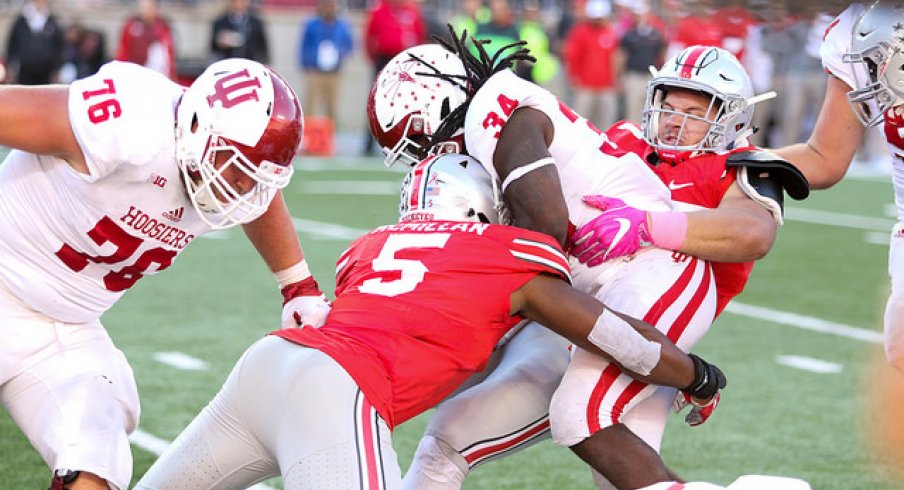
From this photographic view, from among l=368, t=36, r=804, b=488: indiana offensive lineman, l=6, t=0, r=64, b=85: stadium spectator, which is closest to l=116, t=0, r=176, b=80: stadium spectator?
l=6, t=0, r=64, b=85: stadium spectator

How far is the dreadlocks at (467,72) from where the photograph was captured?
382cm

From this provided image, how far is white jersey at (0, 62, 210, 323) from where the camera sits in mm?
3363

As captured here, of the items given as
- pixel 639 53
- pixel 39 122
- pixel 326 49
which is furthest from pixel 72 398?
pixel 639 53

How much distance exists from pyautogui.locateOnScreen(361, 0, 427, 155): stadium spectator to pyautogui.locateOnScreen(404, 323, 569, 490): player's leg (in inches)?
465

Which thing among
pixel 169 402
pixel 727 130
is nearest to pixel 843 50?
pixel 727 130

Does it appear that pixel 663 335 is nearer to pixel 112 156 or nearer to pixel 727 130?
pixel 727 130

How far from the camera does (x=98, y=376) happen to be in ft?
11.7

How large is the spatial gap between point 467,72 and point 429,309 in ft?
3.14

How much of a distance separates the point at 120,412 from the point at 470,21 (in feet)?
41.2

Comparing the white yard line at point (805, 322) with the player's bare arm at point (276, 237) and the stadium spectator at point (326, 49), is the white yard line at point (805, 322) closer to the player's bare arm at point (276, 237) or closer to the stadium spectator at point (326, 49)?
the player's bare arm at point (276, 237)

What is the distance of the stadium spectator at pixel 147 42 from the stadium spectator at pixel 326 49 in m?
1.69

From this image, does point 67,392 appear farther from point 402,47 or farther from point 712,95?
point 402,47

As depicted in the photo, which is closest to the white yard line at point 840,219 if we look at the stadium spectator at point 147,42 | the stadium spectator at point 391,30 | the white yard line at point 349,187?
the white yard line at point 349,187

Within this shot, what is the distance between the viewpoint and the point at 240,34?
1582 centimetres
